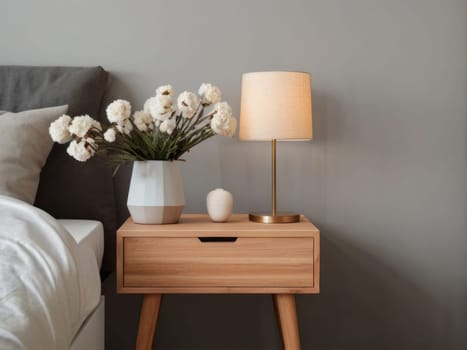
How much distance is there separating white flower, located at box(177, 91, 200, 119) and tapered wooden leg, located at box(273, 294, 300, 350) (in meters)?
0.67

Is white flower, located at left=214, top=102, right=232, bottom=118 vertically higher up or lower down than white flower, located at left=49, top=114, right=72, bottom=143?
higher up

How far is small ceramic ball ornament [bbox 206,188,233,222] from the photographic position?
2.24 meters

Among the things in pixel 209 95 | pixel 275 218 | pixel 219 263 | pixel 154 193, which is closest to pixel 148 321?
Result: pixel 219 263

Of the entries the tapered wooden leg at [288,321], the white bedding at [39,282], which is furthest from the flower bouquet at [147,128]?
the tapered wooden leg at [288,321]

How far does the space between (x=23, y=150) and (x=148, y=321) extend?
0.69 metres

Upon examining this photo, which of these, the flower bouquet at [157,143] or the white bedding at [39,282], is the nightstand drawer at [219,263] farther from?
the white bedding at [39,282]

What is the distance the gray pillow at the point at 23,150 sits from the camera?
2.09 metres

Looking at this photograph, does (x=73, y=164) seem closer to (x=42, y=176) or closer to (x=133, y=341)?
(x=42, y=176)

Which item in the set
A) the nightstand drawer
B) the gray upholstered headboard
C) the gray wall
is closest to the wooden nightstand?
the nightstand drawer

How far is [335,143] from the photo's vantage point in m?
2.58

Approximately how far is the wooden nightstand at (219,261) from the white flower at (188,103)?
0.38 m

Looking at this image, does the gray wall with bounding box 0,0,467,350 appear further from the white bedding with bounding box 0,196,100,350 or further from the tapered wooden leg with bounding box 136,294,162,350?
the white bedding with bounding box 0,196,100,350

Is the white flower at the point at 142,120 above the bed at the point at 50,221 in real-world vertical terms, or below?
above

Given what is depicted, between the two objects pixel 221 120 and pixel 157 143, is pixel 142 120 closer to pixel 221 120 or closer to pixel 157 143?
pixel 157 143
